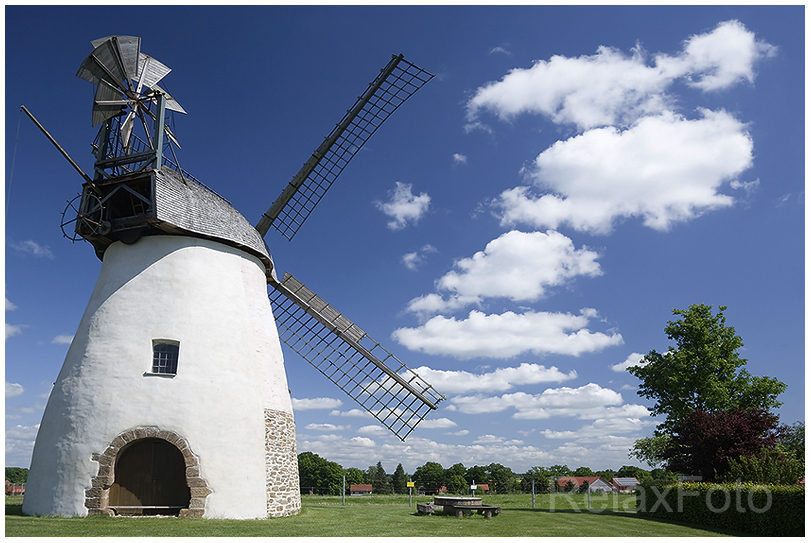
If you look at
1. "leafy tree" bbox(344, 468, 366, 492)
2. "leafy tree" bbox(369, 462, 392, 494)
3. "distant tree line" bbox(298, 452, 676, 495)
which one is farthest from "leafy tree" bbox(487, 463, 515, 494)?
"leafy tree" bbox(344, 468, 366, 492)

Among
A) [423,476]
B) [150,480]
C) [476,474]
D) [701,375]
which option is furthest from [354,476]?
[150,480]

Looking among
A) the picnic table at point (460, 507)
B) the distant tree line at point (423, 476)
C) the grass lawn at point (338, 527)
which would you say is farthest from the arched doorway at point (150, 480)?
the distant tree line at point (423, 476)

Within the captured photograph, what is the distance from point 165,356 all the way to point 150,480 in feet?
10.4

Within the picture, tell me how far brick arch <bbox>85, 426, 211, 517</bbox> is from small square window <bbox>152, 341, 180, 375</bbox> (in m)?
1.55

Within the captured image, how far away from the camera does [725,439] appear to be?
669 inches

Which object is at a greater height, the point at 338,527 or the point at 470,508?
the point at 338,527

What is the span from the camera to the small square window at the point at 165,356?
44.7 feet

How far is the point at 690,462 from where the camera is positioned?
17.7m

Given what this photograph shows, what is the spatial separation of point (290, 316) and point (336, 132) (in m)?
7.43

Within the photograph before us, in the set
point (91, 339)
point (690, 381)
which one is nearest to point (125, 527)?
point (91, 339)

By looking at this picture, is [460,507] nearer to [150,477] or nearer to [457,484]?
[150,477]

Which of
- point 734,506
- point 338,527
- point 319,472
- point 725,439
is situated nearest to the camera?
point 338,527

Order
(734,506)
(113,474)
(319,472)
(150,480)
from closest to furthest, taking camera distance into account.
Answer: (113,474), (734,506), (150,480), (319,472)

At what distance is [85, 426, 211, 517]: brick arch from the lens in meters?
12.2
